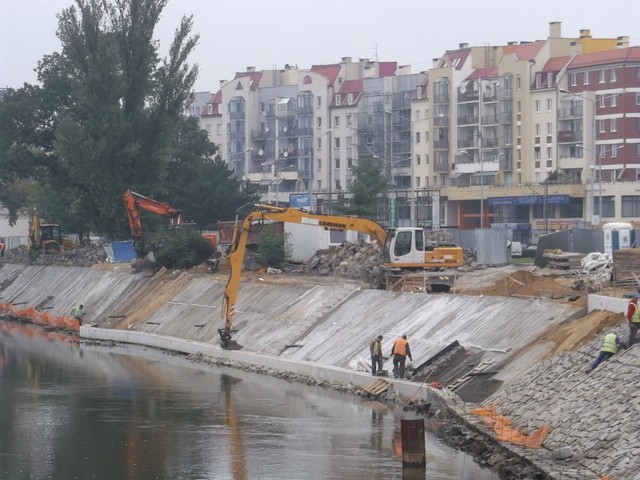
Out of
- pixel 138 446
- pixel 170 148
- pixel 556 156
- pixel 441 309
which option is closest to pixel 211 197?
pixel 170 148

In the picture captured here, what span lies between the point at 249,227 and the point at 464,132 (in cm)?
7312

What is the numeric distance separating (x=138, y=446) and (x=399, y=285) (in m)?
20.6

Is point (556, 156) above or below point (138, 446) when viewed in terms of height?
above

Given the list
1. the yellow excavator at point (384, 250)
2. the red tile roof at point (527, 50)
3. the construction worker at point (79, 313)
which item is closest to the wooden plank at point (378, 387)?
the yellow excavator at point (384, 250)

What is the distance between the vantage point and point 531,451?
28766mm

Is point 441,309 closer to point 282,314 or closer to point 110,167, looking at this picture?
point 282,314

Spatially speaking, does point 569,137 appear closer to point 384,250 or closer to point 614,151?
point 614,151

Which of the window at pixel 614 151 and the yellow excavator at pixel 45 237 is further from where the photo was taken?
the window at pixel 614 151

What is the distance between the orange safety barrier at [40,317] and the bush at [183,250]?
6.06 m

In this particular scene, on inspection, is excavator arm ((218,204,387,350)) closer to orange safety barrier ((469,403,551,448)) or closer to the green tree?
orange safety barrier ((469,403,551,448))

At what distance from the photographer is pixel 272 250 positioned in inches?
2712

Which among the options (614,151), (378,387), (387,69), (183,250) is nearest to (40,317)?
(183,250)

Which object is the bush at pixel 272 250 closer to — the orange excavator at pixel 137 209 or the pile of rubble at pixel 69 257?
the orange excavator at pixel 137 209

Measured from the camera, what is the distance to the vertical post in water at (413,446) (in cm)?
2923
